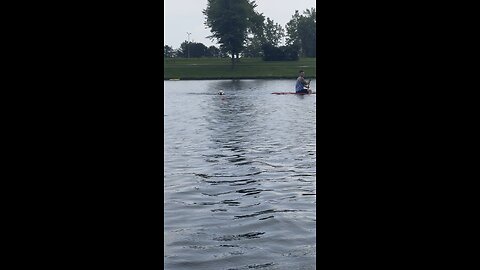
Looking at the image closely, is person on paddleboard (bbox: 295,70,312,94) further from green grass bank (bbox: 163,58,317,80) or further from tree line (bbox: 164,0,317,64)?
tree line (bbox: 164,0,317,64)

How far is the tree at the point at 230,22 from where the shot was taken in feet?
380

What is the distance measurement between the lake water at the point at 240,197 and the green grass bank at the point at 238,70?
2569 inches

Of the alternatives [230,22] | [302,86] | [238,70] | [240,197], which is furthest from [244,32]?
[240,197]

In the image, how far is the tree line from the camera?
117 m

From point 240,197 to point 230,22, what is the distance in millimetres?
105845

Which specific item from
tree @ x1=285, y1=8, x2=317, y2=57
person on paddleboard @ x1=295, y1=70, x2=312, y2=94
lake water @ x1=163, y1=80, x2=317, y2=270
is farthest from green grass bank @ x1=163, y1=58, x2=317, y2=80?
lake water @ x1=163, y1=80, x2=317, y2=270

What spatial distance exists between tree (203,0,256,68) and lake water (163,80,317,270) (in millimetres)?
86230

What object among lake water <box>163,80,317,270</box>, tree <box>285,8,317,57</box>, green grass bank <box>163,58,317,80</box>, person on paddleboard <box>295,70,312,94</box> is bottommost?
lake water <box>163,80,317,270</box>

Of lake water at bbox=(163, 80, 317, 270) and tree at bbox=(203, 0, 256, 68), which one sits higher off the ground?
tree at bbox=(203, 0, 256, 68)

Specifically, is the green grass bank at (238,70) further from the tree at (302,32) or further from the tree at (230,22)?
the tree at (302,32)

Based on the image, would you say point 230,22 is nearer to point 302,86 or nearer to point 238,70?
point 238,70
